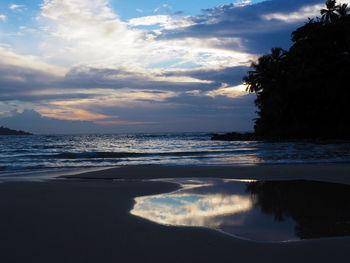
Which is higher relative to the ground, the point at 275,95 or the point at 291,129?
the point at 275,95

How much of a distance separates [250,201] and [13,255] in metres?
3.51

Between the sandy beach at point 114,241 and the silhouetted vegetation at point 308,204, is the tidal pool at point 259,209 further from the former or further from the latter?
the sandy beach at point 114,241

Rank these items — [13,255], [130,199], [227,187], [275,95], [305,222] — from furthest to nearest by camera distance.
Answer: [275,95] → [227,187] → [130,199] → [305,222] → [13,255]

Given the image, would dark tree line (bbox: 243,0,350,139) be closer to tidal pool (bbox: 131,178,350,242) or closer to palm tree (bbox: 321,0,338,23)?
palm tree (bbox: 321,0,338,23)

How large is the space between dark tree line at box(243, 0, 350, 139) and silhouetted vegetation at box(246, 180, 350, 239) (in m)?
33.5

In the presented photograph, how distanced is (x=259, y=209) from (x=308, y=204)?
0.94 metres

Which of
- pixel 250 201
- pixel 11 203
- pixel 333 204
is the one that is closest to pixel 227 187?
pixel 250 201

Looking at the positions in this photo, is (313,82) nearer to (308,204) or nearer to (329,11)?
(329,11)

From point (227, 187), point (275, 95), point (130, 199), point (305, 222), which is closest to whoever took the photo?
point (305, 222)

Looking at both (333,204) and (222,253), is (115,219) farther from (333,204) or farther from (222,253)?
(333,204)

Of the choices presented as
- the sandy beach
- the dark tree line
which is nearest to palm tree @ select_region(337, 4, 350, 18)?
the dark tree line

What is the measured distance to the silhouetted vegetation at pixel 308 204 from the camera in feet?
11.2

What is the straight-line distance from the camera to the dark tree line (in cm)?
3641

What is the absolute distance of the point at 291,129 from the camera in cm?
4212
